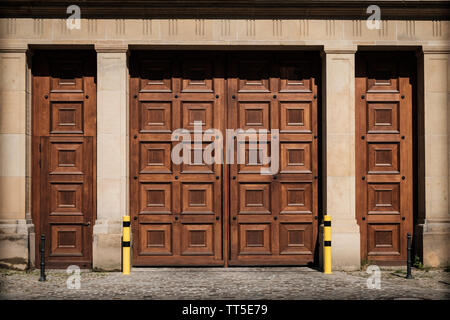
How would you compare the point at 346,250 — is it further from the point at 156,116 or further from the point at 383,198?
the point at 156,116

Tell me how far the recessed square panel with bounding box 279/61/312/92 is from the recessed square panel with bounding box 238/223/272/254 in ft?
10.2

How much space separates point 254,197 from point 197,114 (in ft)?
7.35

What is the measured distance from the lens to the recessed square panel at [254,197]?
1277cm

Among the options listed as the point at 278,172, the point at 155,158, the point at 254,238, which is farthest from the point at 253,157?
the point at 155,158

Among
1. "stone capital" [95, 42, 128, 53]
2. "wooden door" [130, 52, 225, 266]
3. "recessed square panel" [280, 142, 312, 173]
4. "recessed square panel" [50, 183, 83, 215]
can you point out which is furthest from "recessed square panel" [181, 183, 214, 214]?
"stone capital" [95, 42, 128, 53]

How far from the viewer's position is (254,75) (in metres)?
12.9

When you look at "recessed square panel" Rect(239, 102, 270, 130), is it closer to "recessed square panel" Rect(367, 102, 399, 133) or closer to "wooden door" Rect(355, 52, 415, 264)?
"wooden door" Rect(355, 52, 415, 264)

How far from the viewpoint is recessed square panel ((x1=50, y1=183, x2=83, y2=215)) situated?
12.7 meters

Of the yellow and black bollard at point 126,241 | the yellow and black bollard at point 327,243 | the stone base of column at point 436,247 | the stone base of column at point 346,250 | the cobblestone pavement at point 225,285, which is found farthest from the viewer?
the stone base of column at point 436,247

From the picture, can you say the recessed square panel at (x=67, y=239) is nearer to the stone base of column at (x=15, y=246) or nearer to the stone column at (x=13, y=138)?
the stone column at (x=13, y=138)

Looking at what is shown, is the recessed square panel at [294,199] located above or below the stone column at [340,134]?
below

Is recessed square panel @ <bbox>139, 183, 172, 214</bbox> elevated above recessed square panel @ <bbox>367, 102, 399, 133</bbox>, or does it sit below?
below

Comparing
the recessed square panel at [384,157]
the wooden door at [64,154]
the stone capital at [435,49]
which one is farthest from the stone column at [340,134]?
the wooden door at [64,154]

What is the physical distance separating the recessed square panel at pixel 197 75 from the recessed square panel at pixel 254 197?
234 cm
